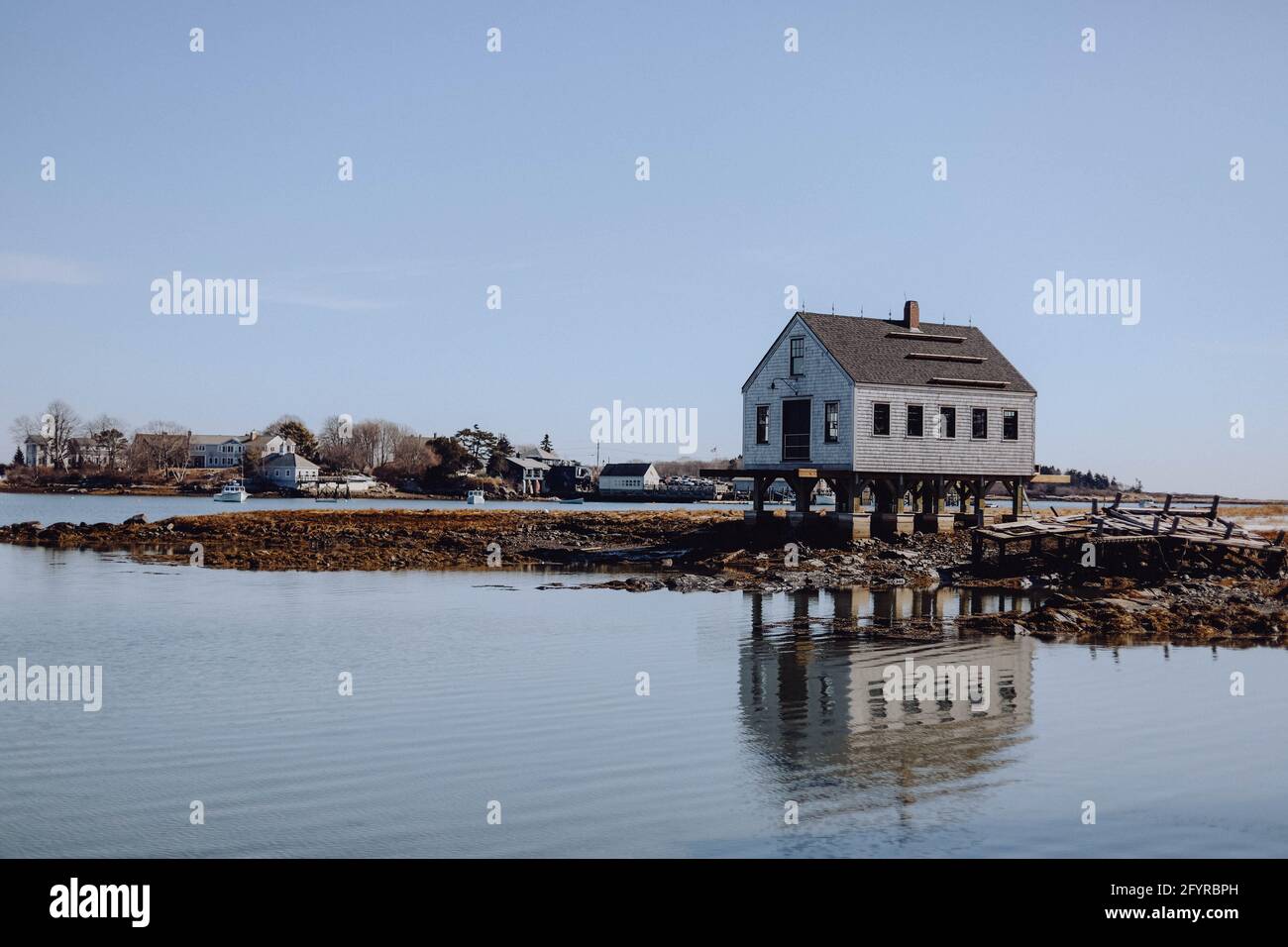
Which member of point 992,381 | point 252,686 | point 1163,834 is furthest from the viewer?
point 992,381

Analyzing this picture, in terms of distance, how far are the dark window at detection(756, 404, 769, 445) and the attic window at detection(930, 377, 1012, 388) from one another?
642cm

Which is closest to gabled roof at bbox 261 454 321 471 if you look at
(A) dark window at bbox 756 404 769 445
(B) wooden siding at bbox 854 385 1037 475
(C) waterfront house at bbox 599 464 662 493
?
(C) waterfront house at bbox 599 464 662 493

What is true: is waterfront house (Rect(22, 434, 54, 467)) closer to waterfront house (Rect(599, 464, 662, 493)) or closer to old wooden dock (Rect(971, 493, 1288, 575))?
waterfront house (Rect(599, 464, 662, 493))

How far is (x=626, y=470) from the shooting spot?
627ft

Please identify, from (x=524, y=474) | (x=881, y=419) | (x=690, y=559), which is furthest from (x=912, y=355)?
(x=524, y=474)

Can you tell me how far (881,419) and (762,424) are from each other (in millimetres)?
5251

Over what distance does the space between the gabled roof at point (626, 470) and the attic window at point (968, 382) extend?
142130mm

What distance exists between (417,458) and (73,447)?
5429 cm

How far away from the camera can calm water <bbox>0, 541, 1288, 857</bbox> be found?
11297mm

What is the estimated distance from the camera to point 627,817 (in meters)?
11.7

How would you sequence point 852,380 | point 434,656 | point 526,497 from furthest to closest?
point 526,497 < point 852,380 < point 434,656
